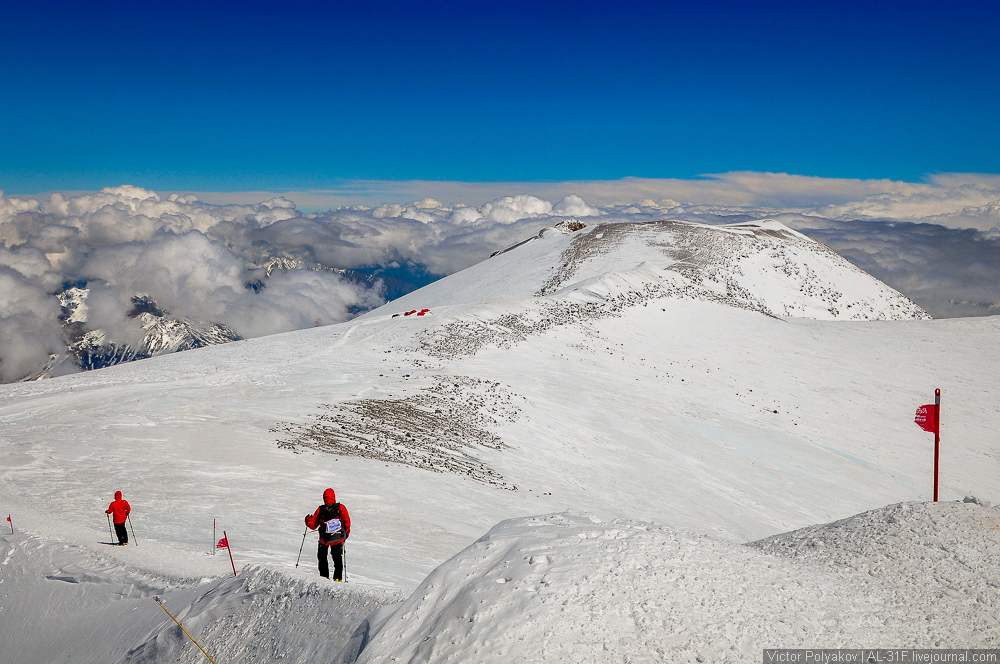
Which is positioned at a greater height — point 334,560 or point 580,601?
point 580,601

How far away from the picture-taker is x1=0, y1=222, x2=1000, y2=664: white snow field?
7762 millimetres

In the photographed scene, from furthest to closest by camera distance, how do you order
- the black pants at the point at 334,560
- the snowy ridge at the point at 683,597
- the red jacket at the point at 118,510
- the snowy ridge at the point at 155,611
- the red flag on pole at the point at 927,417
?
1. the red flag on pole at the point at 927,417
2. the red jacket at the point at 118,510
3. the black pants at the point at 334,560
4. the snowy ridge at the point at 155,611
5. the snowy ridge at the point at 683,597

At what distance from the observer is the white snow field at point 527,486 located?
776cm

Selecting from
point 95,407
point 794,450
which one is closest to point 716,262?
point 794,450

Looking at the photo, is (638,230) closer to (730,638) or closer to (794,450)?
(794,450)

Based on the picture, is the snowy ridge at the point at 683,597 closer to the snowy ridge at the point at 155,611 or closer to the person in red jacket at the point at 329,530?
the snowy ridge at the point at 155,611

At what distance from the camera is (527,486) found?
20.9m

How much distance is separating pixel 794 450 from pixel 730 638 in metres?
25.1

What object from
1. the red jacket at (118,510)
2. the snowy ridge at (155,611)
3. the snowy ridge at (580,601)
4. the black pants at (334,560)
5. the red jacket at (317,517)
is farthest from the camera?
the red jacket at (118,510)

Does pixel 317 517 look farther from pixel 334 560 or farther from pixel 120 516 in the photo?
pixel 120 516

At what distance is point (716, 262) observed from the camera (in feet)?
201

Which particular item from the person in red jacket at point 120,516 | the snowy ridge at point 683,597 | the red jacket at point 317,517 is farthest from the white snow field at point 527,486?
the red jacket at point 317,517

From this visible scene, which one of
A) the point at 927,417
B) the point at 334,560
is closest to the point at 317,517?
the point at 334,560

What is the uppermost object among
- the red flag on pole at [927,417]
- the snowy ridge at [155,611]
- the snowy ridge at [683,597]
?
the red flag on pole at [927,417]
